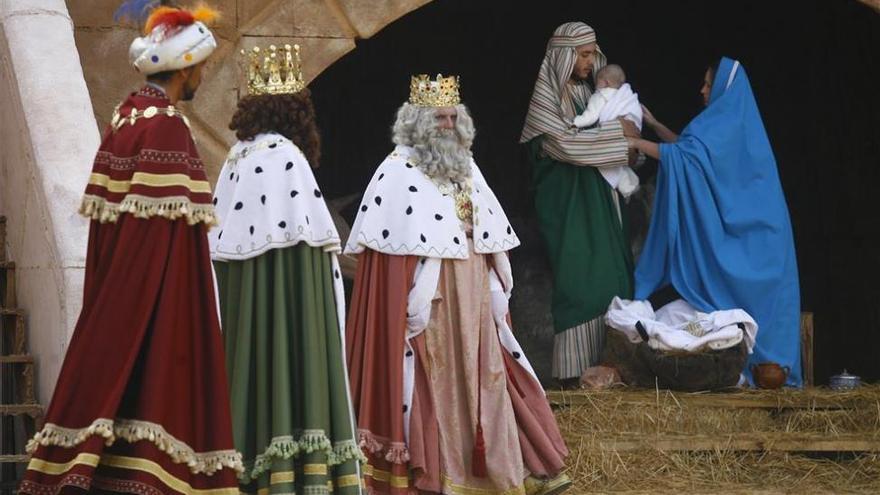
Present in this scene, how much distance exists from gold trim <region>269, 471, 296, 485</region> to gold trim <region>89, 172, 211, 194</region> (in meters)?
1.13

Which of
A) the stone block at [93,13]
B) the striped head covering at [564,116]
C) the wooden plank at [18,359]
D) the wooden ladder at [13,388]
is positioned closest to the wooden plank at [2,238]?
the wooden ladder at [13,388]

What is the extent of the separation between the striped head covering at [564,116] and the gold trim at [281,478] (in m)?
3.78

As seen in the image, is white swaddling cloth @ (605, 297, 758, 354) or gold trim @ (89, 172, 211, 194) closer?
gold trim @ (89, 172, 211, 194)

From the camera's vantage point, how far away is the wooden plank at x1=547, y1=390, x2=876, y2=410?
9516mm

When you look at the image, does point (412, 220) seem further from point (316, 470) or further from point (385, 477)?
point (316, 470)

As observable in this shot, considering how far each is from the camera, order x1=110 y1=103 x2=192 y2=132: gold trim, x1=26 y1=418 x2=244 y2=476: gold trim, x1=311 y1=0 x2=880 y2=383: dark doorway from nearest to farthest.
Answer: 1. x1=26 y1=418 x2=244 y2=476: gold trim
2. x1=110 y1=103 x2=192 y2=132: gold trim
3. x1=311 y1=0 x2=880 y2=383: dark doorway

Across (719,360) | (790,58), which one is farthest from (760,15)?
(719,360)

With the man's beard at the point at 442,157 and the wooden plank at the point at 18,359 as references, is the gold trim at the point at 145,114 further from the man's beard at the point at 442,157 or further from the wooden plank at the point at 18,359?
the man's beard at the point at 442,157

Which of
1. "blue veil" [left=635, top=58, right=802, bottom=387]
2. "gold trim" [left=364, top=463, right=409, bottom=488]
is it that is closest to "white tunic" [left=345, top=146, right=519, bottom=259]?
"gold trim" [left=364, top=463, right=409, bottom=488]

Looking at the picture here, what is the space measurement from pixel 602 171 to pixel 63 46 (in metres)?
3.23

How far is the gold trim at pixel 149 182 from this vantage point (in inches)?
238

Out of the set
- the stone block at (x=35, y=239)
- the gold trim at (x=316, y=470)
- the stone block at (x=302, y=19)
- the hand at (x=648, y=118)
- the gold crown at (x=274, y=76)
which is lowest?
the gold trim at (x=316, y=470)

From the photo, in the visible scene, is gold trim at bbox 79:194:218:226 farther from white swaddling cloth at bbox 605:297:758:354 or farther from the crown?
white swaddling cloth at bbox 605:297:758:354

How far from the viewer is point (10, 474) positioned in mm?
7719
